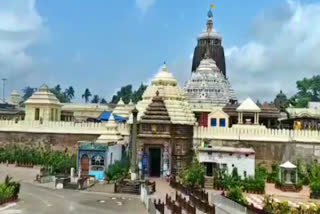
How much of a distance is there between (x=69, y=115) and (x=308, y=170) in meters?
33.7

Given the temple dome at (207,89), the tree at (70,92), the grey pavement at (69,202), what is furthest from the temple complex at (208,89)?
the tree at (70,92)

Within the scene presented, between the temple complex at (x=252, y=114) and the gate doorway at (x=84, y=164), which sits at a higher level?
the temple complex at (x=252, y=114)

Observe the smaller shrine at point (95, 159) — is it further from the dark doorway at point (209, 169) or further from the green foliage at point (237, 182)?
the green foliage at point (237, 182)

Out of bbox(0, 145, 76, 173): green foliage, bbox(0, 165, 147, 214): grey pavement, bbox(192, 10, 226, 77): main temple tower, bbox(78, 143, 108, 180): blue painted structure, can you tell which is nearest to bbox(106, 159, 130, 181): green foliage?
bbox(78, 143, 108, 180): blue painted structure

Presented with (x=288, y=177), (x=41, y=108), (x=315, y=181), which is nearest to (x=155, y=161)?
(x=288, y=177)

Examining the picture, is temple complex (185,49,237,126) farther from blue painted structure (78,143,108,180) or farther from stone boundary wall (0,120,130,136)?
blue painted structure (78,143,108,180)

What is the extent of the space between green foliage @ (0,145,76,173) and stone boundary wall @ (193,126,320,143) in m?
8.66

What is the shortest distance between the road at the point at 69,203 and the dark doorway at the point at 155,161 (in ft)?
23.1

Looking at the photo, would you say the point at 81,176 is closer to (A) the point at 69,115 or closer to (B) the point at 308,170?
(B) the point at 308,170

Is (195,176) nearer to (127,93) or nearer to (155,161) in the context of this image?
(155,161)

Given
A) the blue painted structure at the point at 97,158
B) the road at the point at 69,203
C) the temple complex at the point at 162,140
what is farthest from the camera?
the temple complex at the point at 162,140

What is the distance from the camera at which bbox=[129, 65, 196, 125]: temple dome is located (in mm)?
32719

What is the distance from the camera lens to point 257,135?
33250mm

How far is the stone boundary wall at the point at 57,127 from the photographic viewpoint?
3647 cm
